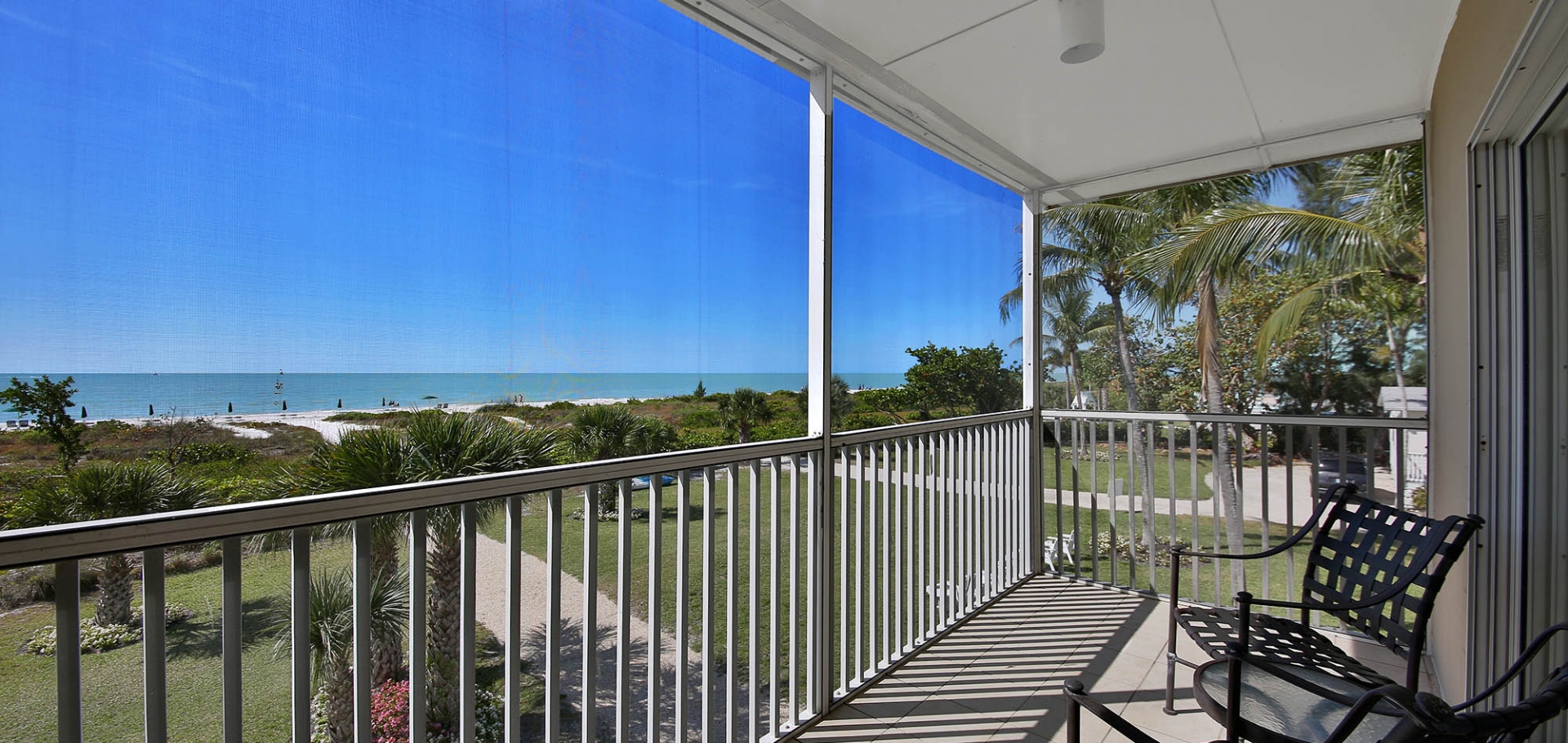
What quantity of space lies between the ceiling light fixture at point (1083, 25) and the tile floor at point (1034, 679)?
2243mm

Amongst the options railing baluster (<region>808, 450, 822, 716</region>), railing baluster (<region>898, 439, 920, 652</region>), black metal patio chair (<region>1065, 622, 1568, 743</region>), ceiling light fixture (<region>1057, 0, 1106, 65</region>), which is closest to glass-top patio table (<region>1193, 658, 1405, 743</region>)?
black metal patio chair (<region>1065, 622, 1568, 743</region>)

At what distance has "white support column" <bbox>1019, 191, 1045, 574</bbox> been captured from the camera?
12.3 feet

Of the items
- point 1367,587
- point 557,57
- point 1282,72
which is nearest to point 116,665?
point 557,57

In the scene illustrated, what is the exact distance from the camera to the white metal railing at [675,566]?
1.05m

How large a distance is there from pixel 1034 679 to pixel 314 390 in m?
2.66

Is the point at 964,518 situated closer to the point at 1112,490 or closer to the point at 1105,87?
the point at 1112,490

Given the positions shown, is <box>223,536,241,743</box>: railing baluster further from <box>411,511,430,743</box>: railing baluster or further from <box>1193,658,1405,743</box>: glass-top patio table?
<box>1193,658,1405,743</box>: glass-top patio table

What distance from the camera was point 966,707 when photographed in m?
2.37

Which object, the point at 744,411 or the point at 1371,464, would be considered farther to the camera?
the point at 1371,464

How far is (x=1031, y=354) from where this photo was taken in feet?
12.4

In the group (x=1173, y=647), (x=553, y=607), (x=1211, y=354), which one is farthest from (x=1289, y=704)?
(x=1211, y=354)

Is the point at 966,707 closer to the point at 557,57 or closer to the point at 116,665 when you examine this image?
the point at 116,665

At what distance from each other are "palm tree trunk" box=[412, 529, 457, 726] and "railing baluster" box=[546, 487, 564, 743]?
0.37 ft

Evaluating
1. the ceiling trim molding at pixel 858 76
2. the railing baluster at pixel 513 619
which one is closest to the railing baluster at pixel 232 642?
the railing baluster at pixel 513 619
